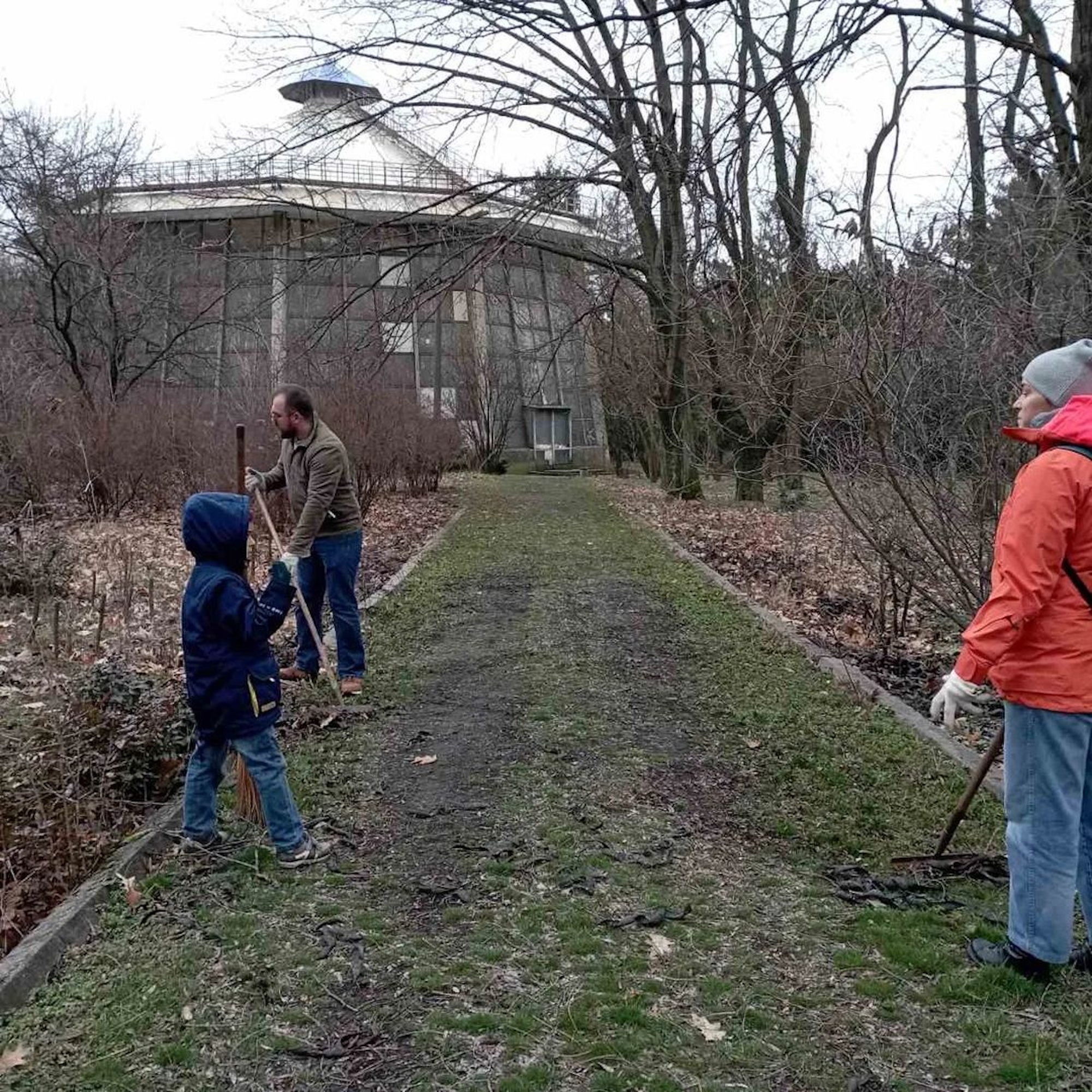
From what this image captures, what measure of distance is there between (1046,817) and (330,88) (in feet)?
44.3

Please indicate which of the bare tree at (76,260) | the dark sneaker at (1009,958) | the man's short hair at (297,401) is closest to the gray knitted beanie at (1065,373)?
the dark sneaker at (1009,958)

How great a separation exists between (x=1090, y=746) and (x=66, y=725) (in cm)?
434

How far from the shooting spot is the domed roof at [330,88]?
1088 cm

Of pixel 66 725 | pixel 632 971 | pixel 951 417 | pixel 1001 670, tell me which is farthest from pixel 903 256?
pixel 66 725

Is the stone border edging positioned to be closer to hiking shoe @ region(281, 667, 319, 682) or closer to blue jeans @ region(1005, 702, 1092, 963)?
hiking shoe @ region(281, 667, 319, 682)

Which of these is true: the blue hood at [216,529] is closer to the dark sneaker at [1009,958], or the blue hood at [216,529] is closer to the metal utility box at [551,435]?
the dark sneaker at [1009,958]

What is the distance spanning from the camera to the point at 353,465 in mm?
15383

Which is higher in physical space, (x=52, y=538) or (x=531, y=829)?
(x=52, y=538)

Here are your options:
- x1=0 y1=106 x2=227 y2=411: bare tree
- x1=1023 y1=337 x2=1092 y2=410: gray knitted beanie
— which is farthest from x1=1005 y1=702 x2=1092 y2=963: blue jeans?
x1=0 y1=106 x2=227 y2=411: bare tree

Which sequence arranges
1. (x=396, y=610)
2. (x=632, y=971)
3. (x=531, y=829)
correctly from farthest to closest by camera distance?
(x=396, y=610) → (x=531, y=829) → (x=632, y=971)

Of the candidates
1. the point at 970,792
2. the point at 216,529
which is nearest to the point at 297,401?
the point at 216,529

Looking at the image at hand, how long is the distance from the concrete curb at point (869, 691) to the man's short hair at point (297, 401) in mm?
3904

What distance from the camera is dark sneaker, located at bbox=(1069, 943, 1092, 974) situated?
3215 millimetres

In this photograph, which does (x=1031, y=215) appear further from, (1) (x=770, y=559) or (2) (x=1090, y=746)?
(2) (x=1090, y=746)
